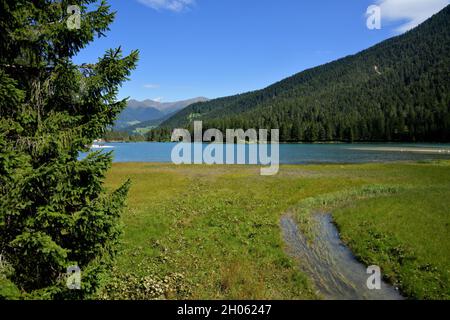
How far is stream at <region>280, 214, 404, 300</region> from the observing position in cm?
1109

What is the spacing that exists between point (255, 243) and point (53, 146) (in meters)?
12.5

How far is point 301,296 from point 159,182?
3393 cm

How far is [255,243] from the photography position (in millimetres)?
16594

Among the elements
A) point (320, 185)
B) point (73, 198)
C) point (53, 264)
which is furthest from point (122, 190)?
point (320, 185)

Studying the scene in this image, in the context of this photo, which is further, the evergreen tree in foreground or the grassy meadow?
the grassy meadow

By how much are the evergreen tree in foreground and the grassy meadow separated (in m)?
2.33

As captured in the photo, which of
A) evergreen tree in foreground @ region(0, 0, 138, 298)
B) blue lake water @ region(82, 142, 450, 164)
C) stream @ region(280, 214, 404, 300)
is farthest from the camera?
blue lake water @ region(82, 142, 450, 164)

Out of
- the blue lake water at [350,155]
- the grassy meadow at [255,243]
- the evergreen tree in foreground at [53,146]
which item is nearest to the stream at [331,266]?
the grassy meadow at [255,243]

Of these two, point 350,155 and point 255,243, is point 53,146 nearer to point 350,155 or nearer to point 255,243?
point 255,243

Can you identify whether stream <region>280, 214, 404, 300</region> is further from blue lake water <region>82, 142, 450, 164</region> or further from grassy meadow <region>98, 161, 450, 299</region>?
blue lake water <region>82, 142, 450, 164</region>

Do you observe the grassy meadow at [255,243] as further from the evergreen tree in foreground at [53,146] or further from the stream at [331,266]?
the evergreen tree in foreground at [53,146]

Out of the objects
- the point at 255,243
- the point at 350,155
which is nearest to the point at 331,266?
the point at 255,243

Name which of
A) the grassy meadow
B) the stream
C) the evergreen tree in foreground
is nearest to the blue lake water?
the grassy meadow

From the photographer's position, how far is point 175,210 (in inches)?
952
